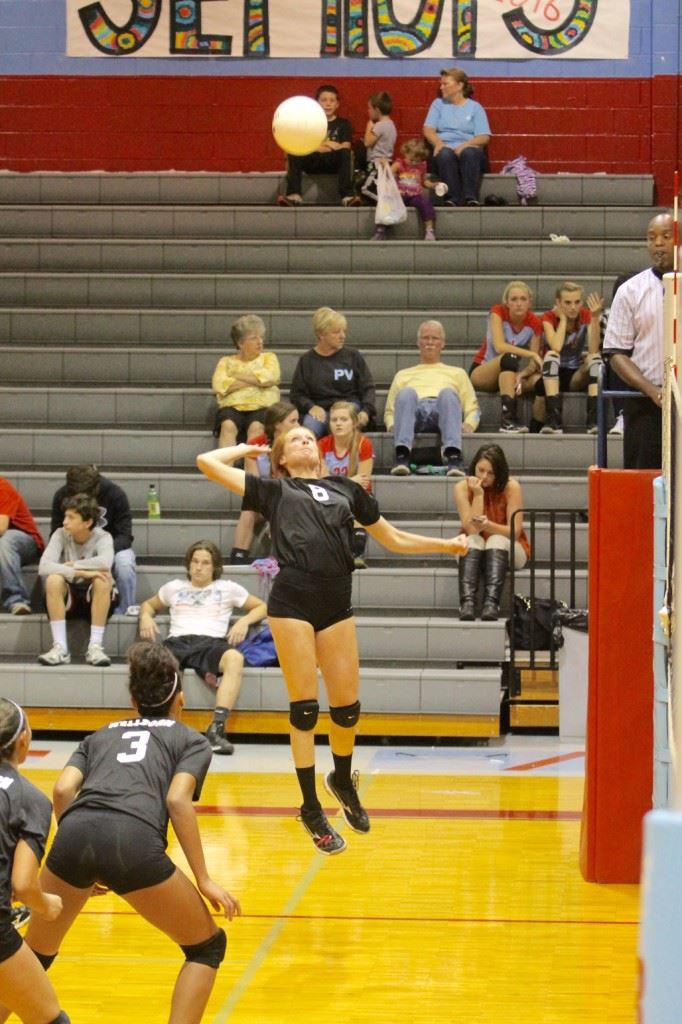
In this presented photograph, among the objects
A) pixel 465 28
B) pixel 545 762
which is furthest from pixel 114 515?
pixel 465 28

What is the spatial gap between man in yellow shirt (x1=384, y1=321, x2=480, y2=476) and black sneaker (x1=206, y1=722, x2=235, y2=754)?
112 inches

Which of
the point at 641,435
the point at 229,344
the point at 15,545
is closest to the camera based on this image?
the point at 641,435

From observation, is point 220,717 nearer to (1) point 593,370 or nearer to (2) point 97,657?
(2) point 97,657

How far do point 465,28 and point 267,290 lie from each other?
3.68 m

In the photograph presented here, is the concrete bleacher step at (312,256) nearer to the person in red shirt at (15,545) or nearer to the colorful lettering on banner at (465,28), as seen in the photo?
the colorful lettering on banner at (465,28)

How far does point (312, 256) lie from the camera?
13.6 meters

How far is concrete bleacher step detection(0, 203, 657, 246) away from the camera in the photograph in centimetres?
1365

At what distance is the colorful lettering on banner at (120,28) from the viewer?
49.1 feet

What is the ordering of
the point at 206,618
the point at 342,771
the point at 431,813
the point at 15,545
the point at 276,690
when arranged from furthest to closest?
1. the point at 15,545
2. the point at 206,618
3. the point at 276,690
4. the point at 431,813
5. the point at 342,771

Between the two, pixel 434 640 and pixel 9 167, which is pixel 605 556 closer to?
pixel 434 640

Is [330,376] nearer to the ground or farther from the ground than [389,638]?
farther from the ground

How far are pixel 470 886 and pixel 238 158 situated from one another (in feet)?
33.3

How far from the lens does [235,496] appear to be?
11742mm

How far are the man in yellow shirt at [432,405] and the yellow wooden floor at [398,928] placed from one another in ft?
11.6
